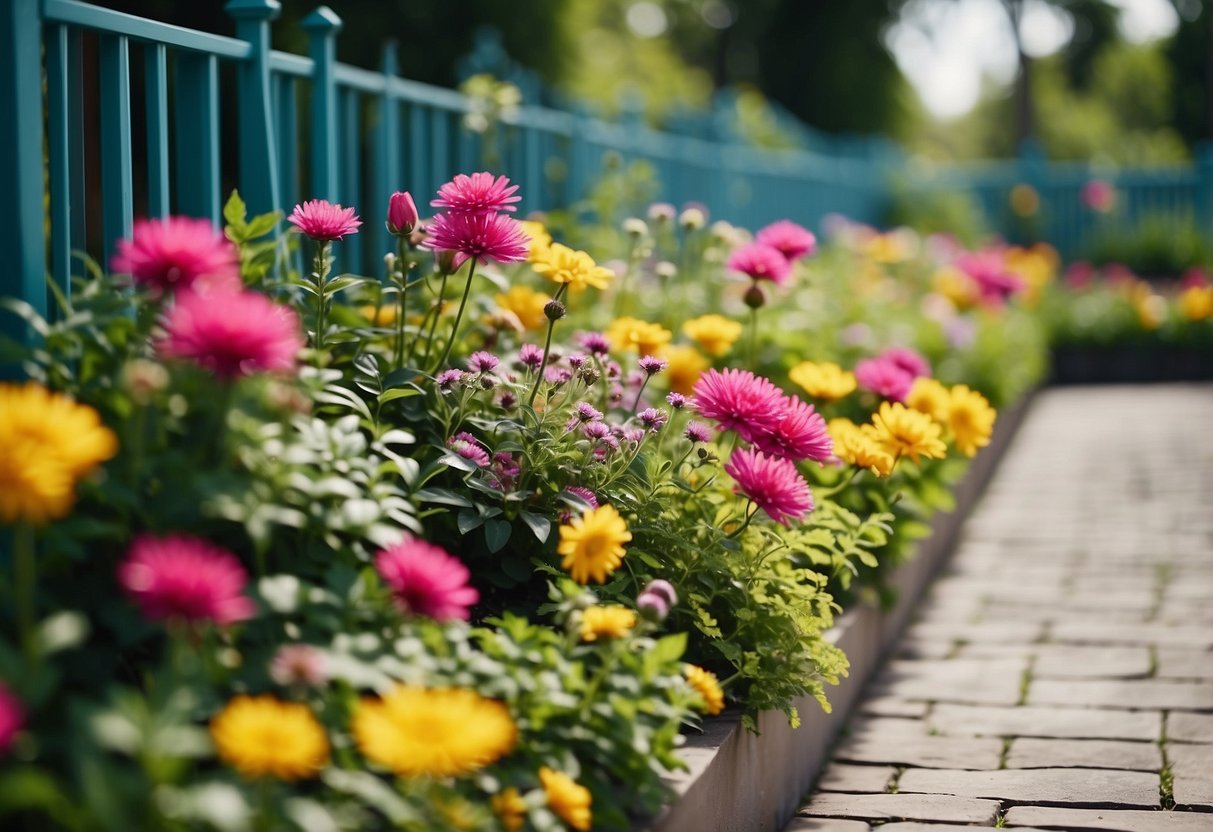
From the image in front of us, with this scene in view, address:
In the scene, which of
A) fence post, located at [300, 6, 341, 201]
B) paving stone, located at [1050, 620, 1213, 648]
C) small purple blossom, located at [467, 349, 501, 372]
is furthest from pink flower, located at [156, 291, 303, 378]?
paving stone, located at [1050, 620, 1213, 648]

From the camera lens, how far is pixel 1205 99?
31.8 meters

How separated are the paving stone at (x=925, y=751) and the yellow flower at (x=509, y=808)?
1.58 m

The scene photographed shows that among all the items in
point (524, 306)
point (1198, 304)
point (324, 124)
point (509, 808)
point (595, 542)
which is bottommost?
point (509, 808)

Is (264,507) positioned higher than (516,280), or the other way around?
(516,280)

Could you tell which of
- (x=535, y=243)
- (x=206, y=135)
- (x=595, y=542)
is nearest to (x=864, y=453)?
(x=535, y=243)

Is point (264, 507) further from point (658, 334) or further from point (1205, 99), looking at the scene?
point (1205, 99)

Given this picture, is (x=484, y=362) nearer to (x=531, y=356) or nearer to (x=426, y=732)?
(x=531, y=356)

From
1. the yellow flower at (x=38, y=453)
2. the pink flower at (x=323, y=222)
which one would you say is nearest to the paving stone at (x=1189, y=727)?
the pink flower at (x=323, y=222)

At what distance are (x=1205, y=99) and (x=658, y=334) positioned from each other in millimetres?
32927

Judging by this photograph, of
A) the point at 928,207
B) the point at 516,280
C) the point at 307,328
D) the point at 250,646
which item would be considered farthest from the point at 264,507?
the point at 928,207

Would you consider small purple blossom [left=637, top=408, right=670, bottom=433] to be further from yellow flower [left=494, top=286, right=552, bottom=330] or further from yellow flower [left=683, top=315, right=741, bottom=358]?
yellow flower [left=494, top=286, right=552, bottom=330]

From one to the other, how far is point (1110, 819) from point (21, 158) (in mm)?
2324

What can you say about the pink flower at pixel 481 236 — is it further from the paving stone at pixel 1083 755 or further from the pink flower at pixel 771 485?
the paving stone at pixel 1083 755

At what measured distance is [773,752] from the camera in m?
2.69
